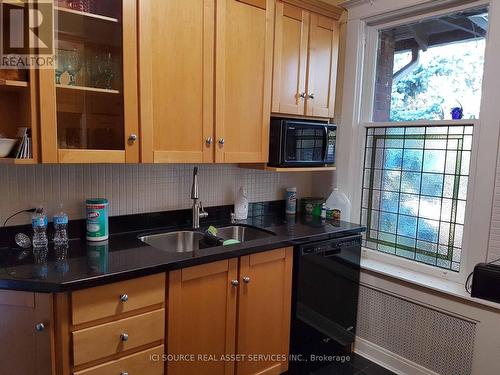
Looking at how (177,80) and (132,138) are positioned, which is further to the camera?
(177,80)

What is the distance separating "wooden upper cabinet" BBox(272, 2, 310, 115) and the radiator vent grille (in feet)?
4.39

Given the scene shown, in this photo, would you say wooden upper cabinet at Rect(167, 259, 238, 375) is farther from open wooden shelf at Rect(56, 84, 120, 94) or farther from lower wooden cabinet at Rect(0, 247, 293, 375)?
open wooden shelf at Rect(56, 84, 120, 94)

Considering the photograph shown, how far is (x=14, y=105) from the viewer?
158 centimetres

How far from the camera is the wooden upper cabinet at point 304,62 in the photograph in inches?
84.8

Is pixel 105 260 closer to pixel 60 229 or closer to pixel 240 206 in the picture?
pixel 60 229

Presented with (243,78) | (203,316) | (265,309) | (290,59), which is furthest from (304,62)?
(203,316)

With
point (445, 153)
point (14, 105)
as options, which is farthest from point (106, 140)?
point (445, 153)

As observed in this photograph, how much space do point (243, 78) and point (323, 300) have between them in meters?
1.39

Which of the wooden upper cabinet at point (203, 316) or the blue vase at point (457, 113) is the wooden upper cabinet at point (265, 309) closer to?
the wooden upper cabinet at point (203, 316)

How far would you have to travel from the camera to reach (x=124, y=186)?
1.99 metres

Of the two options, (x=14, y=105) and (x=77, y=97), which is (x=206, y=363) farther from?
(x=14, y=105)

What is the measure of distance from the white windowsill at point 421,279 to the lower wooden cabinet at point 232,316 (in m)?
0.69

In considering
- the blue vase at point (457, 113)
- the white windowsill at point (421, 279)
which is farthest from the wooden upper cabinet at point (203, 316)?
the blue vase at point (457, 113)

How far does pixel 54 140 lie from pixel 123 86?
0.38 metres
